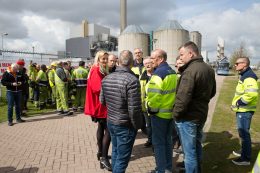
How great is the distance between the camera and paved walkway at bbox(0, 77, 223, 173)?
486 cm

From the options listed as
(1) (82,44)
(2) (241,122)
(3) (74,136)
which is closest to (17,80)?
(3) (74,136)

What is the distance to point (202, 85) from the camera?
3412 millimetres

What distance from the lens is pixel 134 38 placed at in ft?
163

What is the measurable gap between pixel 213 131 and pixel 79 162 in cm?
397

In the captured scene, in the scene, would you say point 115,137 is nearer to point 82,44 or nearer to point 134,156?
point 134,156

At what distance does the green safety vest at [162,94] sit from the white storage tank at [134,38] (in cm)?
4554

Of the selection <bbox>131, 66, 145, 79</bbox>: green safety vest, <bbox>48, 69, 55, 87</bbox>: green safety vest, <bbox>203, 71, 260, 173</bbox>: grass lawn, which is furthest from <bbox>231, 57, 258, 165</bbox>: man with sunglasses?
<bbox>48, 69, 55, 87</bbox>: green safety vest

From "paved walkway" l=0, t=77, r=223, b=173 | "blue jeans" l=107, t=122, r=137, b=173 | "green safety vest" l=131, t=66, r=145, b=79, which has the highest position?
"green safety vest" l=131, t=66, r=145, b=79

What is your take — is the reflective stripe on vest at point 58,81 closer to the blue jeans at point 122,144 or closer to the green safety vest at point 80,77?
the green safety vest at point 80,77

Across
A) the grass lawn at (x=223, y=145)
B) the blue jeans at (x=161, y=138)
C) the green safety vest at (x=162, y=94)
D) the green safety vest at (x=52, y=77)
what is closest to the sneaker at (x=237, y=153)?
the grass lawn at (x=223, y=145)

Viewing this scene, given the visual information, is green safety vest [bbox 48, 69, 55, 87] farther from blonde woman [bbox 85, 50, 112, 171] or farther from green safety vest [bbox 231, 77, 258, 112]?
green safety vest [bbox 231, 77, 258, 112]

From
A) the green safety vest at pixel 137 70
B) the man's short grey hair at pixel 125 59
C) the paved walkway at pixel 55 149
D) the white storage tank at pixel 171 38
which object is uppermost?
the white storage tank at pixel 171 38

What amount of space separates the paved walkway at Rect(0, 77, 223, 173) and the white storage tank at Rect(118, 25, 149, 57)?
4214cm

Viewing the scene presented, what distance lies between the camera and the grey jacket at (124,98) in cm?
352
